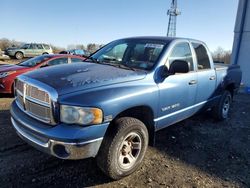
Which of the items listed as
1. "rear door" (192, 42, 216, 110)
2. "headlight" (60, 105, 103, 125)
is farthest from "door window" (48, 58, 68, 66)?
"headlight" (60, 105, 103, 125)

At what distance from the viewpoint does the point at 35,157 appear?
3672mm

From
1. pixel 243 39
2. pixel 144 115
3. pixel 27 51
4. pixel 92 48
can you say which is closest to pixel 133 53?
pixel 144 115

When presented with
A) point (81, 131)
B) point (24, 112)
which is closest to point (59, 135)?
point (81, 131)

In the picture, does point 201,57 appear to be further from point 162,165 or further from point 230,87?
point 162,165

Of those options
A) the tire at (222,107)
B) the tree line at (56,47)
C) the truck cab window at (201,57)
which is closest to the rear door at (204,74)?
the truck cab window at (201,57)

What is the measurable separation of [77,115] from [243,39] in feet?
36.9

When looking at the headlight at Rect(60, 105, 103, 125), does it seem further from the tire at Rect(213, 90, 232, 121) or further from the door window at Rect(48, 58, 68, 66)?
the door window at Rect(48, 58, 68, 66)

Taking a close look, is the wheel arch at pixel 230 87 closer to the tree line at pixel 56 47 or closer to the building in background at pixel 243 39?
the building in background at pixel 243 39

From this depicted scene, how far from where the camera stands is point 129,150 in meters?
3.29

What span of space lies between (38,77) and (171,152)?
2.46m

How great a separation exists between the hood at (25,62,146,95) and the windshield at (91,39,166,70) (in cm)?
33

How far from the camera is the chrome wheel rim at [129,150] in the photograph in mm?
3173

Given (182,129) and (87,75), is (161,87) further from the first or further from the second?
(182,129)

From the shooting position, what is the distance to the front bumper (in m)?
2.61
